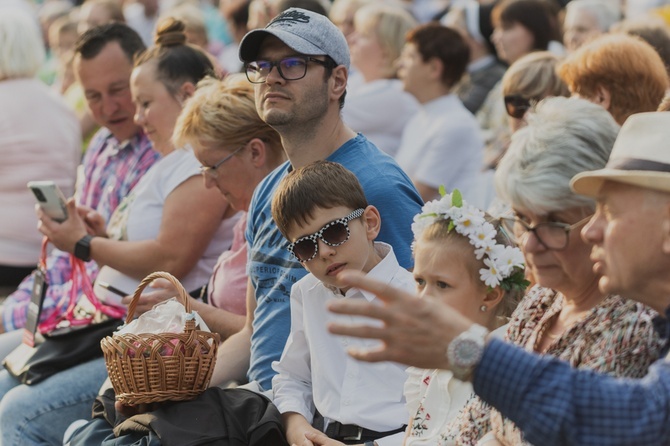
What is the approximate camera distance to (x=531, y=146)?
2609mm

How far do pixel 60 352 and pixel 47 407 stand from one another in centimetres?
27

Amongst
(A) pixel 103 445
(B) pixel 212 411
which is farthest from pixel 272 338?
(A) pixel 103 445

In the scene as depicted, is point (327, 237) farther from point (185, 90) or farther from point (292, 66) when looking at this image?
point (185, 90)

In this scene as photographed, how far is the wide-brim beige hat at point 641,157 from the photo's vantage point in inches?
80.3

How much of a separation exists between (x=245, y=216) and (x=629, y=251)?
7.31ft

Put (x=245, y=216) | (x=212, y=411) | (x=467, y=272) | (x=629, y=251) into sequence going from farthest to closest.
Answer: (x=245, y=216)
(x=212, y=411)
(x=467, y=272)
(x=629, y=251)

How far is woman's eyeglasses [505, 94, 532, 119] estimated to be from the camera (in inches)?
175

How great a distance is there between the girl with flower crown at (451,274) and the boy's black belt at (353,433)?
0.20 metres

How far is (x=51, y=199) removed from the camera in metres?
4.53

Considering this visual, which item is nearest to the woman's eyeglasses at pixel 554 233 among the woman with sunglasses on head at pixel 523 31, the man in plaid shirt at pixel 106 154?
the man in plaid shirt at pixel 106 154

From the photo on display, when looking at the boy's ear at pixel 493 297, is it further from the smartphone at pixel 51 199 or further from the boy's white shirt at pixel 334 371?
the smartphone at pixel 51 199

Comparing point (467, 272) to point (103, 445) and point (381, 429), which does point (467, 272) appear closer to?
point (381, 429)

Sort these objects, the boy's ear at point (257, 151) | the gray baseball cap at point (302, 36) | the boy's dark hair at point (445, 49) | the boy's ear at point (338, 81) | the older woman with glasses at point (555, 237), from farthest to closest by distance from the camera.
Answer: the boy's dark hair at point (445, 49), the boy's ear at point (257, 151), the boy's ear at point (338, 81), the gray baseball cap at point (302, 36), the older woman with glasses at point (555, 237)

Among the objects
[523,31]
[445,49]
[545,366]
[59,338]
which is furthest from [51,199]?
[523,31]
